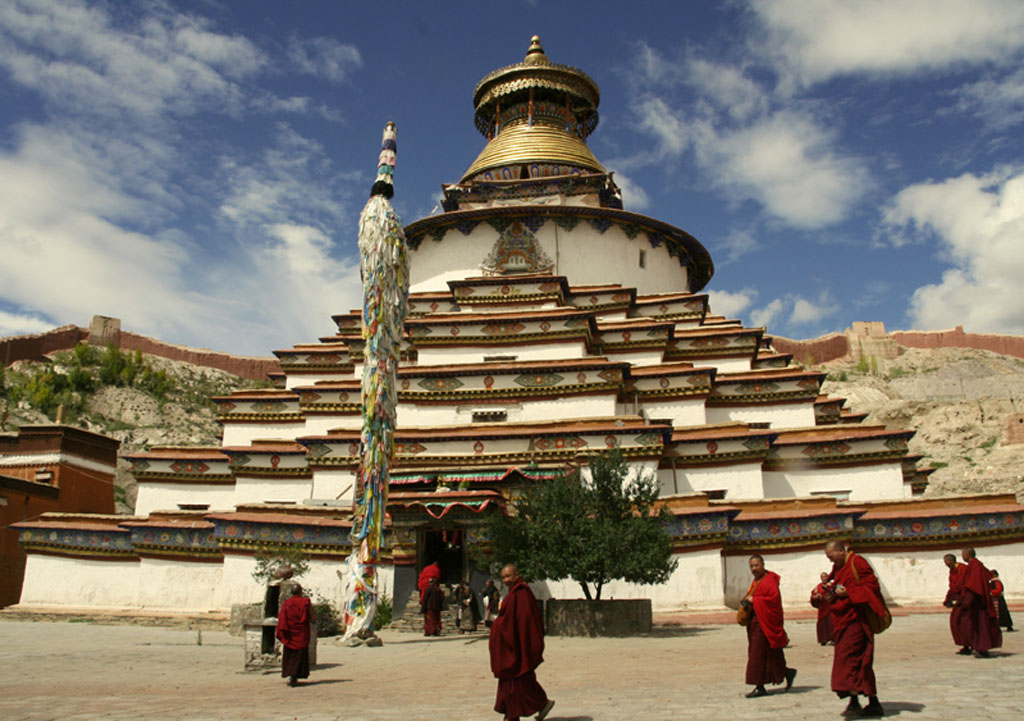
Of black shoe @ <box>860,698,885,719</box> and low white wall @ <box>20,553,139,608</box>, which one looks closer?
black shoe @ <box>860,698,885,719</box>

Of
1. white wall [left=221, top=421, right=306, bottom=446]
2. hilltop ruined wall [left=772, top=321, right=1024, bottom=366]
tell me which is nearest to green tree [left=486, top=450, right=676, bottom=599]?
white wall [left=221, top=421, right=306, bottom=446]

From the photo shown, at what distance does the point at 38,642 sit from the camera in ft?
38.9

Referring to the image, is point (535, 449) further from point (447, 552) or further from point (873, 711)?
point (873, 711)

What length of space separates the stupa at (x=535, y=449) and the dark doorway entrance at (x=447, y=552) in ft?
0.17

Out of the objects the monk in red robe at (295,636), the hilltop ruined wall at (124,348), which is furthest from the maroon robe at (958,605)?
the hilltop ruined wall at (124,348)

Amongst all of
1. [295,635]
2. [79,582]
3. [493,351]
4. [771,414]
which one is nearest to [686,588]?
[771,414]

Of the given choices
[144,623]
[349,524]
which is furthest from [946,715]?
[144,623]

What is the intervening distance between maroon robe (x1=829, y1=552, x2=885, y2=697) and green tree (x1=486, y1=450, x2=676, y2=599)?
20.2 ft

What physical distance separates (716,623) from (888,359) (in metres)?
53.5

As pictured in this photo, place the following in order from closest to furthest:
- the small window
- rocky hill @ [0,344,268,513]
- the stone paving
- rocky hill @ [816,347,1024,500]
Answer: the stone paving → the small window → rocky hill @ [816,347,1024,500] → rocky hill @ [0,344,268,513]

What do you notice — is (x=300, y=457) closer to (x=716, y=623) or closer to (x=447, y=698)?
(x=716, y=623)

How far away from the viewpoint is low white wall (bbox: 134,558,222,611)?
16266mm

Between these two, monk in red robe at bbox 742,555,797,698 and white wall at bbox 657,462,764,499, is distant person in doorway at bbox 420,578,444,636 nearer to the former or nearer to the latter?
white wall at bbox 657,462,764,499

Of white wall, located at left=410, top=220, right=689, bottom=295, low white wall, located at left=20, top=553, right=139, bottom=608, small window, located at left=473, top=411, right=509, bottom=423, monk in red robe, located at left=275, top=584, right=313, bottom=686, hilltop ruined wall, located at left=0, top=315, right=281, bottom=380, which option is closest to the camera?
monk in red robe, located at left=275, top=584, right=313, bottom=686
